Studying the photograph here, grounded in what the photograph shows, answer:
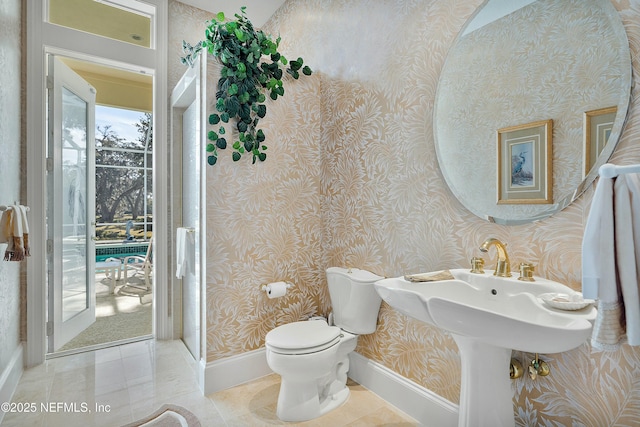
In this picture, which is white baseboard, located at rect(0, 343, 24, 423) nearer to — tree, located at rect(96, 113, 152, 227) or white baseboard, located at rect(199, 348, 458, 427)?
white baseboard, located at rect(199, 348, 458, 427)

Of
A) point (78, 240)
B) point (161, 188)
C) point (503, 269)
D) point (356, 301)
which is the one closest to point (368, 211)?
point (356, 301)

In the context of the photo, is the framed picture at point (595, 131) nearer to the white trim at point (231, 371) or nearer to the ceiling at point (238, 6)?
the white trim at point (231, 371)

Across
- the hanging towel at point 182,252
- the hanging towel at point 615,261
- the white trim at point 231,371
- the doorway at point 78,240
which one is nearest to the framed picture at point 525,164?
the hanging towel at point 615,261

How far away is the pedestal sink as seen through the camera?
0.91m

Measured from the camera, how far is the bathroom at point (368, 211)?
1.20m

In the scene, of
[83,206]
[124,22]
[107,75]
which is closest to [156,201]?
[83,206]

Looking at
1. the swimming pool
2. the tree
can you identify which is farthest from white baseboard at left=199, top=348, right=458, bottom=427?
the tree

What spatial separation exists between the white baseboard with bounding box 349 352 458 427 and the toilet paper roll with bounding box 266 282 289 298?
622 millimetres

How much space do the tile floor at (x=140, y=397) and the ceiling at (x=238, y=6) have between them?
2.91 metres

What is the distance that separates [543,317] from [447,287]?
365 mm

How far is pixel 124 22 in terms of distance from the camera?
2.71 meters

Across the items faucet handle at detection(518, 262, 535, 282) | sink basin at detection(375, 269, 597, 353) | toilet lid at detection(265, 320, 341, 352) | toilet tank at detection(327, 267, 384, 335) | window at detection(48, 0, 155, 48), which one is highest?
window at detection(48, 0, 155, 48)

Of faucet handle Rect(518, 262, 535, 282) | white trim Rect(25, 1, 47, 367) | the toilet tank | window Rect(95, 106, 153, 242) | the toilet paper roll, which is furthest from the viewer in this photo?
window Rect(95, 106, 153, 242)

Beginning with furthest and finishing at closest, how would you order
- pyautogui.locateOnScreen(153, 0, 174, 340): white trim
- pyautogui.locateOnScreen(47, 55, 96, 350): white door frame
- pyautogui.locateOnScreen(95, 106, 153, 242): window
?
pyautogui.locateOnScreen(95, 106, 153, 242): window < pyautogui.locateOnScreen(153, 0, 174, 340): white trim < pyautogui.locateOnScreen(47, 55, 96, 350): white door frame
